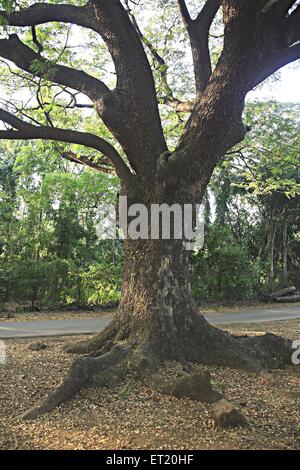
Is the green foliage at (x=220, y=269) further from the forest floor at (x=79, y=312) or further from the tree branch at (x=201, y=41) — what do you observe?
the tree branch at (x=201, y=41)

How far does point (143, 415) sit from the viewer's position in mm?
4805

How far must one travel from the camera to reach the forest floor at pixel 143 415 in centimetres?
413

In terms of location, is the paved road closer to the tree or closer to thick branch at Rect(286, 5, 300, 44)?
the tree

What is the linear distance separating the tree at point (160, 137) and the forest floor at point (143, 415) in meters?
0.52

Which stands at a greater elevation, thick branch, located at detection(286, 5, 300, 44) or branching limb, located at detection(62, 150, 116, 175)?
thick branch, located at detection(286, 5, 300, 44)

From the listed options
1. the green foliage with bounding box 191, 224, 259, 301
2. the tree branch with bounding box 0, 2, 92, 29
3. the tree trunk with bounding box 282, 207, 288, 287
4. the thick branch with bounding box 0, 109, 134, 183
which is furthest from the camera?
the tree trunk with bounding box 282, 207, 288, 287

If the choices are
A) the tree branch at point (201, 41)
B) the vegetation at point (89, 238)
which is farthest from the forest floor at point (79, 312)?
the tree branch at point (201, 41)

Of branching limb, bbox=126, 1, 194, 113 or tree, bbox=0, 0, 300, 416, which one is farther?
branching limb, bbox=126, 1, 194, 113

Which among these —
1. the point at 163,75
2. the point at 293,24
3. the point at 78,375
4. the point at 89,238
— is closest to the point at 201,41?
the point at 293,24

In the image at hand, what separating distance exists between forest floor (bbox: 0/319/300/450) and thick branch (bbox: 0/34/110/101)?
14.1 feet

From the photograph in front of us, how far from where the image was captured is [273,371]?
22.2 ft

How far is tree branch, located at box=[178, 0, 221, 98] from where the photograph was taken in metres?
7.92

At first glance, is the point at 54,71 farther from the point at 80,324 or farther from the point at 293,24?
the point at 80,324

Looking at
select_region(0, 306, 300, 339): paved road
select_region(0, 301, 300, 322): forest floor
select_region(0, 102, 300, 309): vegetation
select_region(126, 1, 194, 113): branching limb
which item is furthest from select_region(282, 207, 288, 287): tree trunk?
select_region(126, 1, 194, 113): branching limb
